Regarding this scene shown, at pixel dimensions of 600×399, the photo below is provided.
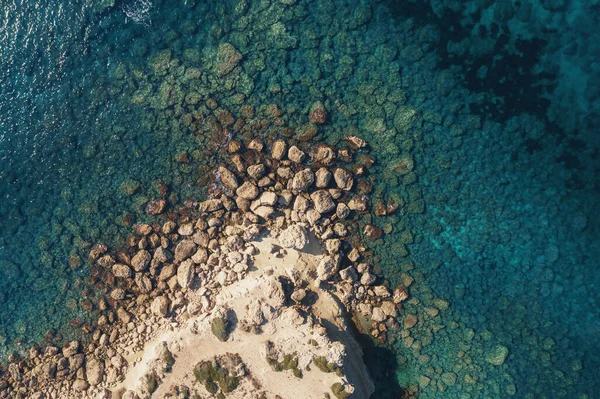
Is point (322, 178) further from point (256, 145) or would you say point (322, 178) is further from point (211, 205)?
point (211, 205)

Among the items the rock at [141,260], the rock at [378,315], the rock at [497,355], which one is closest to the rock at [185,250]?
the rock at [141,260]

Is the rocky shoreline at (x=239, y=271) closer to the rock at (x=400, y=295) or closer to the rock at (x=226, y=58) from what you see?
the rock at (x=400, y=295)

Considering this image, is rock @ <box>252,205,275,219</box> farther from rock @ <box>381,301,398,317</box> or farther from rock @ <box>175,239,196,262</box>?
rock @ <box>381,301,398,317</box>

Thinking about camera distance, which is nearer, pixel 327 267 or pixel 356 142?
pixel 327 267

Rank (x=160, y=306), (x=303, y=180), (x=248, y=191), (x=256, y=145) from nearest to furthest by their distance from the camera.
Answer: (x=160, y=306) → (x=303, y=180) → (x=248, y=191) → (x=256, y=145)

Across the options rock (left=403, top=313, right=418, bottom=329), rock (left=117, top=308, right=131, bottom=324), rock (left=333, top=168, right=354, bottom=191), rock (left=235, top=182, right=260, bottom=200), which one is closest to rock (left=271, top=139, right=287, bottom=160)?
rock (left=235, top=182, right=260, bottom=200)

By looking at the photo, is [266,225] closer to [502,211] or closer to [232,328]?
[232,328]

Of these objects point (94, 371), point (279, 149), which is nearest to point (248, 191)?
point (279, 149)
